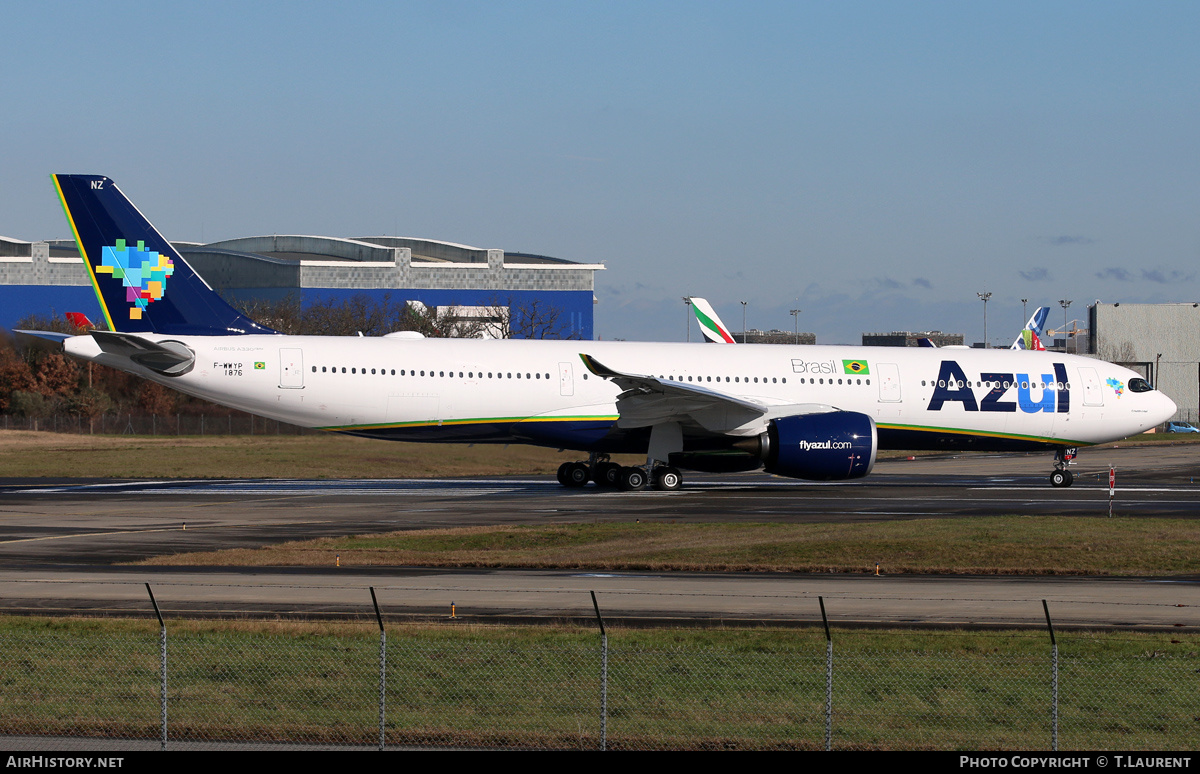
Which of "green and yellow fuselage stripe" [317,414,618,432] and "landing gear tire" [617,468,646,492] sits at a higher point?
"green and yellow fuselage stripe" [317,414,618,432]

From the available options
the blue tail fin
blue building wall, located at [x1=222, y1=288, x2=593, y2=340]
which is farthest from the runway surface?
blue building wall, located at [x1=222, y1=288, x2=593, y2=340]

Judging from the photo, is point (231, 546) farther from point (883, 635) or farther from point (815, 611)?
point (883, 635)

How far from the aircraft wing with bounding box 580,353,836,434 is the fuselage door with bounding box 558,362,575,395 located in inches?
55.7

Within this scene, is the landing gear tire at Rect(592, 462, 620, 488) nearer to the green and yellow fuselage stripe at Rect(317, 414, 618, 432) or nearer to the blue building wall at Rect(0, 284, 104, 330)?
the green and yellow fuselage stripe at Rect(317, 414, 618, 432)

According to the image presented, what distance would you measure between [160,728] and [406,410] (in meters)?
24.0

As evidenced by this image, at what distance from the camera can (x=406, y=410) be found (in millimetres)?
34688

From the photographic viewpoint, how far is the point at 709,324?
5497 centimetres

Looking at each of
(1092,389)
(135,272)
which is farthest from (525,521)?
(1092,389)

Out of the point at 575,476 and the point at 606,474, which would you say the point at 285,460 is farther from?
the point at 606,474

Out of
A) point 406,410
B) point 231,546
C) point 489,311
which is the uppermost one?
point 489,311

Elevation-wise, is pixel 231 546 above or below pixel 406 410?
below

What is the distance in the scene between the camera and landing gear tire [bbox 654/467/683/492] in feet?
117

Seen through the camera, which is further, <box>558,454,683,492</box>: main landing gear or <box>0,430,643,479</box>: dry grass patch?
<box>0,430,643,479</box>: dry grass patch

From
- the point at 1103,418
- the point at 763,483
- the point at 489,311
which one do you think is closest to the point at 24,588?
the point at 763,483
